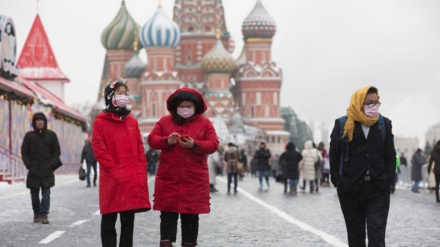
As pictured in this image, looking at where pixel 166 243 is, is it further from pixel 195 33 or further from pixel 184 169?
pixel 195 33

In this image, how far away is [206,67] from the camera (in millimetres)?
115000

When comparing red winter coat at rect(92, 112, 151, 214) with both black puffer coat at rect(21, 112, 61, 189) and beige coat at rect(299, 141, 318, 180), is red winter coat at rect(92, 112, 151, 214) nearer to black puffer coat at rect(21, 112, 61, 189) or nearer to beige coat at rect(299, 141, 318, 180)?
black puffer coat at rect(21, 112, 61, 189)

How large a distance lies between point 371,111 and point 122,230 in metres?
2.10

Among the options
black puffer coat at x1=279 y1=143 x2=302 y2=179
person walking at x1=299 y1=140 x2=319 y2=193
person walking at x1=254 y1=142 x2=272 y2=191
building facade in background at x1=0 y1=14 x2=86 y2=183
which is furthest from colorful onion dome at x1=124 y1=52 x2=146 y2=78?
black puffer coat at x1=279 y1=143 x2=302 y2=179

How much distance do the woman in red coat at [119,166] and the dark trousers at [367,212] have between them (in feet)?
5.05

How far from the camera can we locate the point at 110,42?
4788 inches

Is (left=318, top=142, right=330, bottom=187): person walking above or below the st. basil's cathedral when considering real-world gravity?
below

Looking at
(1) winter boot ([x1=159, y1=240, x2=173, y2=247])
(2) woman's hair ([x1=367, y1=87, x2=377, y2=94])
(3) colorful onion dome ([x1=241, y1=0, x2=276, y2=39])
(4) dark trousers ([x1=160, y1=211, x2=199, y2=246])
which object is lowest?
(1) winter boot ([x1=159, y1=240, x2=173, y2=247])

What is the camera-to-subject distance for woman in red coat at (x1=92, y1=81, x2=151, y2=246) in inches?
340

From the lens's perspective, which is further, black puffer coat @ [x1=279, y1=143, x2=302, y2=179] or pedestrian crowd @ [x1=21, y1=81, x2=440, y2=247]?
black puffer coat @ [x1=279, y1=143, x2=302, y2=179]

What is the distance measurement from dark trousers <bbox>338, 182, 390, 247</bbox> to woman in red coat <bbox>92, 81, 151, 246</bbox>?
154 cm

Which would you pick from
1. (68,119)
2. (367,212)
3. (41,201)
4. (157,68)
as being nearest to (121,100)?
(367,212)

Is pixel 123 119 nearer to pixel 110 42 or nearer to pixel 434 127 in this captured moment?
pixel 110 42

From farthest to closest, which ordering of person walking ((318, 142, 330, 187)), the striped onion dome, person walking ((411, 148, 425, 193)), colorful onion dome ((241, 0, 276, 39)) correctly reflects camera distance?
1. colorful onion dome ((241, 0, 276, 39))
2. the striped onion dome
3. person walking ((318, 142, 330, 187))
4. person walking ((411, 148, 425, 193))
